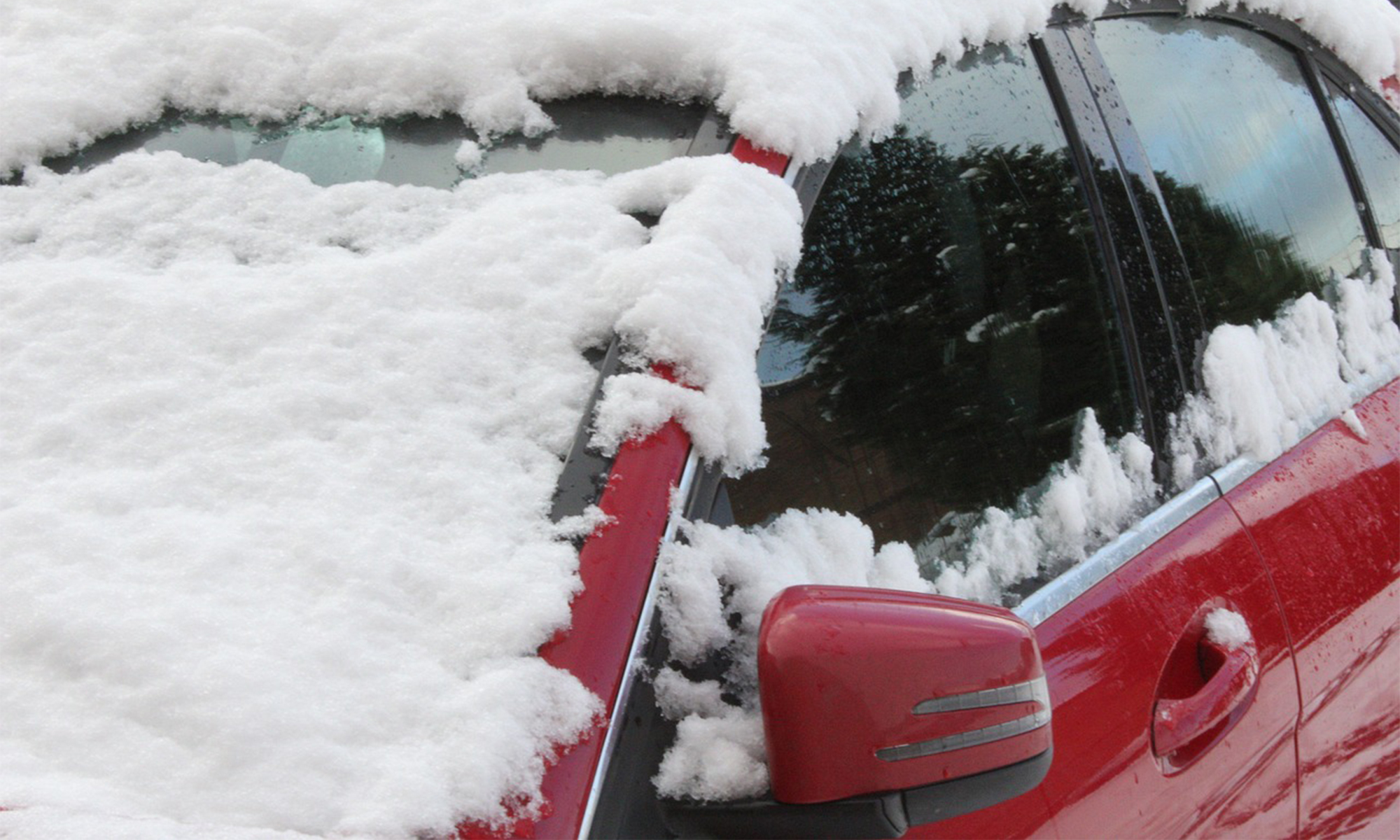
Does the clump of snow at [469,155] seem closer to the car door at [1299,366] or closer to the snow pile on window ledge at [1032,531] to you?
the snow pile on window ledge at [1032,531]

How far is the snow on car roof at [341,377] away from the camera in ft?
3.26

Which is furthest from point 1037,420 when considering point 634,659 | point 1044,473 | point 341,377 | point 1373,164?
point 1373,164

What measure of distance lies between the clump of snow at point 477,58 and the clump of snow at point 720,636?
0.47 metres

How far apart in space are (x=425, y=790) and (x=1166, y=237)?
1522mm

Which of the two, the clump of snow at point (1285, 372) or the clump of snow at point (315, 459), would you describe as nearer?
the clump of snow at point (315, 459)

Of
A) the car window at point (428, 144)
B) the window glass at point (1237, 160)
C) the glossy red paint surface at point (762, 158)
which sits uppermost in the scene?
the window glass at point (1237, 160)

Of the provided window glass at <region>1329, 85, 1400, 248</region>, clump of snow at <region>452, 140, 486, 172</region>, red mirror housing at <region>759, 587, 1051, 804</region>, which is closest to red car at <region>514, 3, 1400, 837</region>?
red mirror housing at <region>759, 587, 1051, 804</region>

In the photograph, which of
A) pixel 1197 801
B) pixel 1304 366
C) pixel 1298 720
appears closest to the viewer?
pixel 1197 801

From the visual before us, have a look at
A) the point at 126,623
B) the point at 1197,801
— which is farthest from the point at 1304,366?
→ the point at 126,623

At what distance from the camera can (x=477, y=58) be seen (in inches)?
63.7

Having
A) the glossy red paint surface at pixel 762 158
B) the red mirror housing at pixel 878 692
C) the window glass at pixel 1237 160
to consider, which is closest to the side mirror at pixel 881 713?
the red mirror housing at pixel 878 692

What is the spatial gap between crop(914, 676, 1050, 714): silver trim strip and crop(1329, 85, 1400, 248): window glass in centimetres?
186

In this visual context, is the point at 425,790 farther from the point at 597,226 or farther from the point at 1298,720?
the point at 1298,720

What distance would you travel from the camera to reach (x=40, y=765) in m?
0.96
